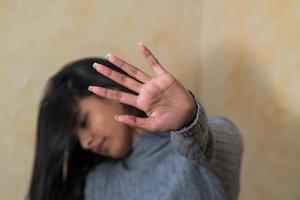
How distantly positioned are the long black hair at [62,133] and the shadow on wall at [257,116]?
27cm

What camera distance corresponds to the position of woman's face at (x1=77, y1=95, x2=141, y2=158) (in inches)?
33.9

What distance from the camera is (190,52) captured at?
1.21 meters

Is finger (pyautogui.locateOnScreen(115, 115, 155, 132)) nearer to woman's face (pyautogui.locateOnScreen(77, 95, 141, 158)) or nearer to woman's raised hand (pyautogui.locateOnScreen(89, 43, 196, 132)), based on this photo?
woman's raised hand (pyautogui.locateOnScreen(89, 43, 196, 132))

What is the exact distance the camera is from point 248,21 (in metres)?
1.00

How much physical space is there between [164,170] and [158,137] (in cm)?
9

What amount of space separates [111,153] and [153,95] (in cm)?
37

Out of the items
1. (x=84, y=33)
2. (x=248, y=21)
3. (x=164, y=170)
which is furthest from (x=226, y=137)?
(x=84, y=33)

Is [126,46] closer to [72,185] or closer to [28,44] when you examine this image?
[28,44]

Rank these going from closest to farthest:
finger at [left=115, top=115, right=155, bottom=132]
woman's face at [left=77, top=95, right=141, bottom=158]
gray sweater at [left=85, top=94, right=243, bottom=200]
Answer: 1. finger at [left=115, top=115, right=155, bottom=132]
2. gray sweater at [left=85, top=94, right=243, bottom=200]
3. woman's face at [left=77, top=95, right=141, bottom=158]

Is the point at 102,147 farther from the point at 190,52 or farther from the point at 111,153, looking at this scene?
the point at 190,52

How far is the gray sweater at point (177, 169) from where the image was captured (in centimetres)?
71

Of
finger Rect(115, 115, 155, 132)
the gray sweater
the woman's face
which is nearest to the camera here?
finger Rect(115, 115, 155, 132)

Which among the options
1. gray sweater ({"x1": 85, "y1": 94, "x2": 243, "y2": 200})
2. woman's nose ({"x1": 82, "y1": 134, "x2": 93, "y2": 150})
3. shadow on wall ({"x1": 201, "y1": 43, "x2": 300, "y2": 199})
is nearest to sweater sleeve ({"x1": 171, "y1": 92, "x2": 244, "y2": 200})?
gray sweater ({"x1": 85, "y1": 94, "x2": 243, "y2": 200})

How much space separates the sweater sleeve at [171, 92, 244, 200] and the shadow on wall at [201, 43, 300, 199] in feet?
0.43
